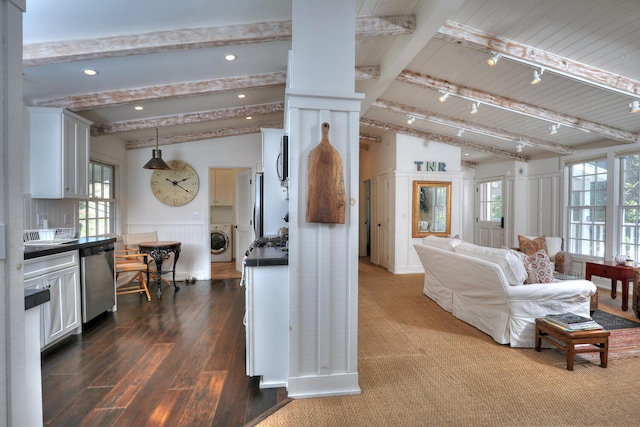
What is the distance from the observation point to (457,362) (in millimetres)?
2477

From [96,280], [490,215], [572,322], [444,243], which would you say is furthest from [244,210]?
[490,215]

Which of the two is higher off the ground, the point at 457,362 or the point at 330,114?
the point at 330,114

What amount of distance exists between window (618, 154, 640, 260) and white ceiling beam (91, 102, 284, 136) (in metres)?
5.33

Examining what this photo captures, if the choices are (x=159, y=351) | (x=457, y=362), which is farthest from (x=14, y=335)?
(x=457, y=362)

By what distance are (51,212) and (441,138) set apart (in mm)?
6170

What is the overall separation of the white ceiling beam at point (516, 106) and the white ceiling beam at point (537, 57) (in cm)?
86

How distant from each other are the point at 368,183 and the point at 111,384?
6.77m

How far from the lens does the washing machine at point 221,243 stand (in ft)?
22.5

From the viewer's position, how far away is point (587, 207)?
5137mm

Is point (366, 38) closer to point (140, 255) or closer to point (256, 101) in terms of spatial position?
point (256, 101)

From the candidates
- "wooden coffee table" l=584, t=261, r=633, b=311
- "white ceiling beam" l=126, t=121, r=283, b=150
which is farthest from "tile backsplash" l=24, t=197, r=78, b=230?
"wooden coffee table" l=584, t=261, r=633, b=311

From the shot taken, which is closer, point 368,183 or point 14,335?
point 14,335

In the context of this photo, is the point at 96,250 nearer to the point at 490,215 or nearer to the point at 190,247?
the point at 190,247

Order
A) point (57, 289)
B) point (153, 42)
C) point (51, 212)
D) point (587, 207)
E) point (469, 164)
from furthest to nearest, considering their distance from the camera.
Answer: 1. point (469, 164)
2. point (587, 207)
3. point (51, 212)
4. point (57, 289)
5. point (153, 42)
